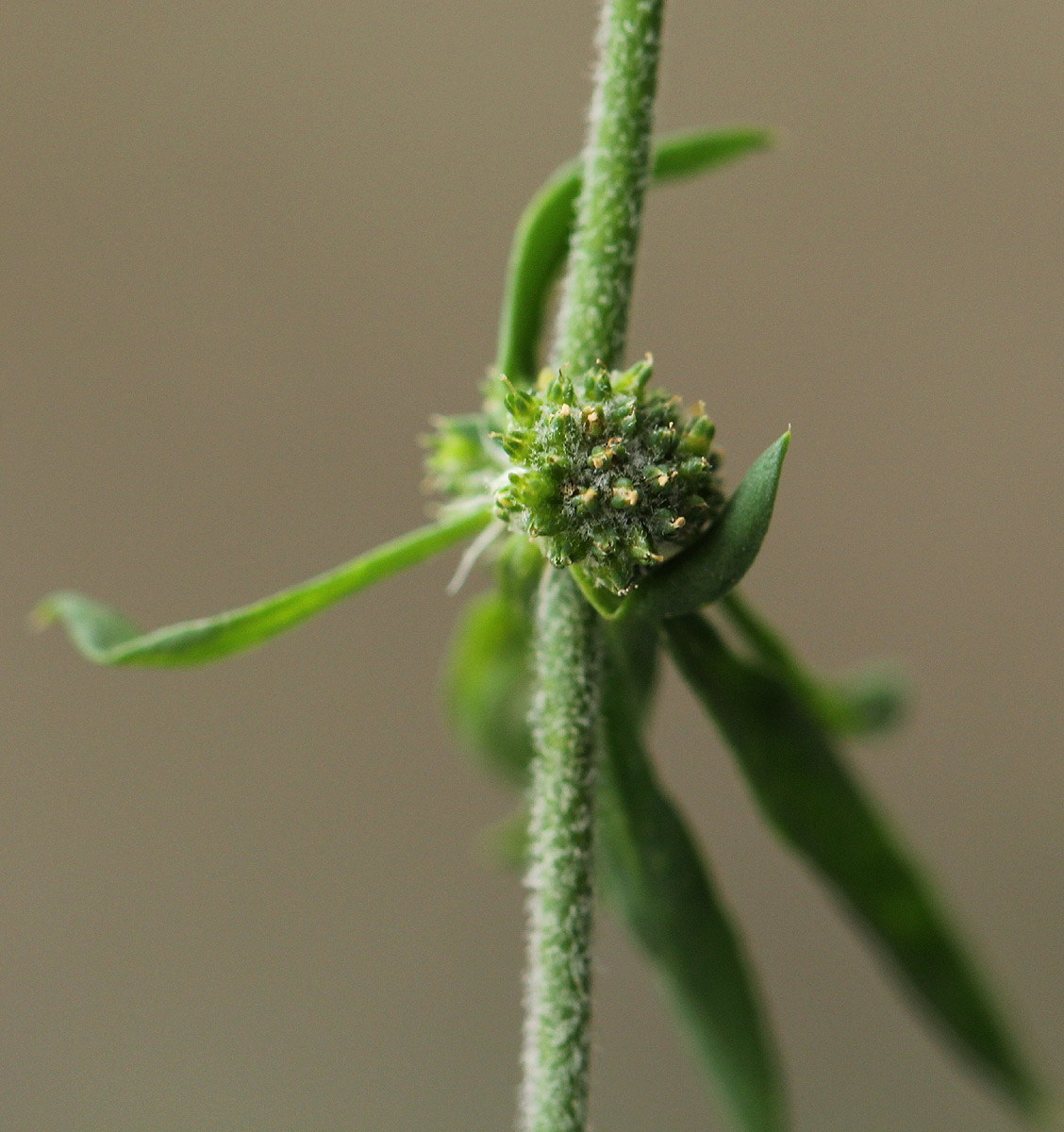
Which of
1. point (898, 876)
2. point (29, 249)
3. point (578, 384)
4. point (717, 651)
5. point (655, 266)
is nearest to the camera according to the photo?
point (578, 384)

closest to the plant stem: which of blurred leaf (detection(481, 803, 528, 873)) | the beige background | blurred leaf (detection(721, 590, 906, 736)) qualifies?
blurred leaf (detection(721, 590, 906, 736))

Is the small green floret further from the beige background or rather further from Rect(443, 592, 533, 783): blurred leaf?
the beige background

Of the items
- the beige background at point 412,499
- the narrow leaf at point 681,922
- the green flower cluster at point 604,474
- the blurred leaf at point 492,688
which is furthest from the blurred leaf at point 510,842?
the beige background at point 412,499

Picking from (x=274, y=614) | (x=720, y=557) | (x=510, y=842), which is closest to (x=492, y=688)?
(x=510, y=842)

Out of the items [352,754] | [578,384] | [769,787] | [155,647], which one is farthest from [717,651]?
[352,754]

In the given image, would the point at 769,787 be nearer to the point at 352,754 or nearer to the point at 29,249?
the point at 352,754

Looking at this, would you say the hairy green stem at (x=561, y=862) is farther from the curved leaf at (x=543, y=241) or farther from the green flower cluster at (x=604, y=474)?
the curved leaf at (x=543, y=241)

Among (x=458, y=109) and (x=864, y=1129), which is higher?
(x=458, y=109)

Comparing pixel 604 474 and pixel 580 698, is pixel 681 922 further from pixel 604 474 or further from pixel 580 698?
pixel 604 474
